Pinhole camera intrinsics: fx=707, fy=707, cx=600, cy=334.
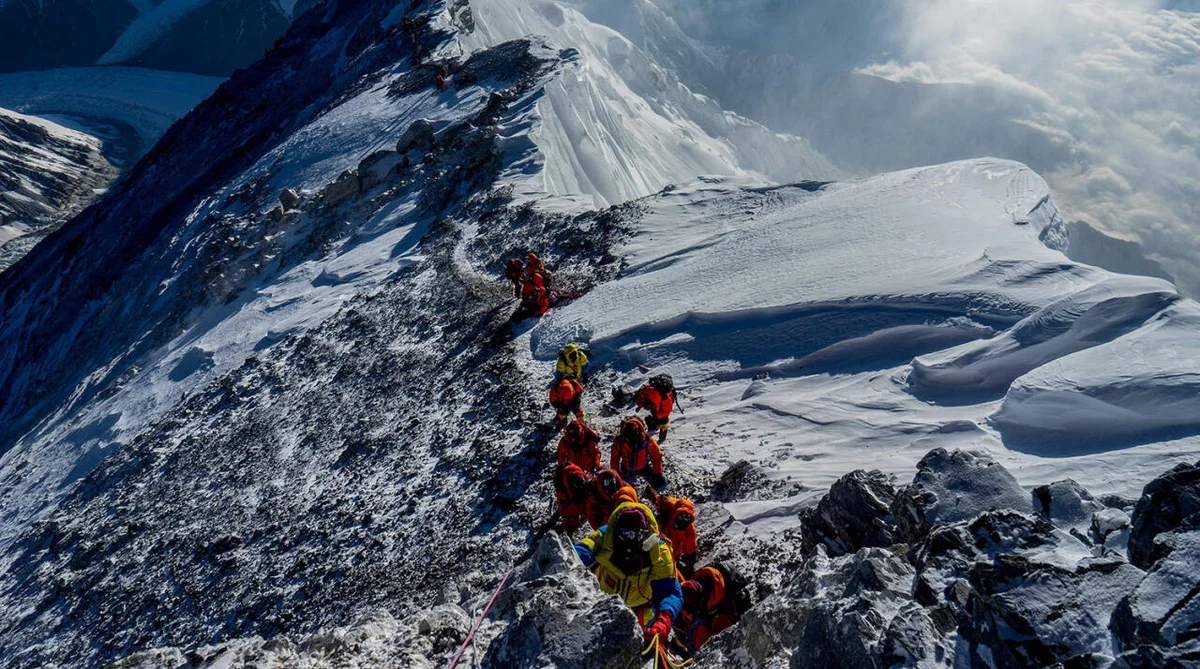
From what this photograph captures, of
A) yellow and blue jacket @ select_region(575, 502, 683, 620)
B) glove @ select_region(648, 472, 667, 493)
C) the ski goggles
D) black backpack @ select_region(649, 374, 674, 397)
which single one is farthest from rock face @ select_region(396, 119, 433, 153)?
the ski goggles

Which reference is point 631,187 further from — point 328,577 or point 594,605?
point 594,605

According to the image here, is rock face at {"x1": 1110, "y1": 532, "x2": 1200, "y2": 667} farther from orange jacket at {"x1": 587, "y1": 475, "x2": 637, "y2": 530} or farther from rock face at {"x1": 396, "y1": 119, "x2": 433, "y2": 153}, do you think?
rock face at {"x1": 396, "y1": 119, "x2": 433, "y2": 153}

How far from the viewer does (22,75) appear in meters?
76.4

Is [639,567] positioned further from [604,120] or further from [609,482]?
[604,120]

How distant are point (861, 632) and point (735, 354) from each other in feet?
26.9

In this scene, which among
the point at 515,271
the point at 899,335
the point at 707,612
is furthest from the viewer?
the point at 515,271

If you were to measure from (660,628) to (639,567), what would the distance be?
0.68 metres

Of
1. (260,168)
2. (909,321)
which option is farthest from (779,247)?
(260,168)

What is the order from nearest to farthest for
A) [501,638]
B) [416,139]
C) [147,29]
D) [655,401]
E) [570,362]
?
[501,638] → [655,401] → [570,362] → [416,139] → [147,29]

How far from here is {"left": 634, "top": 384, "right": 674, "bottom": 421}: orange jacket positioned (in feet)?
34.7

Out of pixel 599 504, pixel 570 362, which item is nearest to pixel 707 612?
pixel 599 504

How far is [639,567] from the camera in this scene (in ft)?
22.2

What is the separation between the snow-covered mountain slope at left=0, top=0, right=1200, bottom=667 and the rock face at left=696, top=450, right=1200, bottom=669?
7cm

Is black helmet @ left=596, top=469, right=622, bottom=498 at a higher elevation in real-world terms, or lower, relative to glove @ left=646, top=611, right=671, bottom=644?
higher
